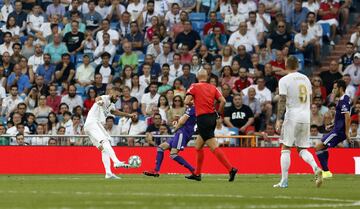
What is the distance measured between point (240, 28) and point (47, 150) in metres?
7.52

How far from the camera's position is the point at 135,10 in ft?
117

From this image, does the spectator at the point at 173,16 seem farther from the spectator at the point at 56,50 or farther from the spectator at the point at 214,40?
the spectator at the point at 56,50

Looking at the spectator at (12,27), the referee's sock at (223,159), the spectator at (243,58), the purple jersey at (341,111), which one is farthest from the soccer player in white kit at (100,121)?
the spectator at (12,27)

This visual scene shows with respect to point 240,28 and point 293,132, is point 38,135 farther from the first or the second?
point 293,132

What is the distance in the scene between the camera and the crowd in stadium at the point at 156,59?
103 feet

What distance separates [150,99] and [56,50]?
4039mm

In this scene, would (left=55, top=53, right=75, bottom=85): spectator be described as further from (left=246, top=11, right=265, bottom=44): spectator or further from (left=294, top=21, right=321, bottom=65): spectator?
(left=294, top=21, right=321, bottom=65): spectator

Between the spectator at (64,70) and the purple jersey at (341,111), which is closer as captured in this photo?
the purple jersey at (341,111)

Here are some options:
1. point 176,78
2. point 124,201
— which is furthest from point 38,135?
point 124,201

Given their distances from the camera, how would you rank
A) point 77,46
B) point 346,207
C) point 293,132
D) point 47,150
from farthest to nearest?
point 77,46 < point 47,150 < point 293,132 < point 346,207

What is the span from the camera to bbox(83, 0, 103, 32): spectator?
35.6 m

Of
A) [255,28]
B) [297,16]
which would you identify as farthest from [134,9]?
[297,16]

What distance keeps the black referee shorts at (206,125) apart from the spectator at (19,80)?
1156 centimetres

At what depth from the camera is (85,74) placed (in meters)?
34.0
